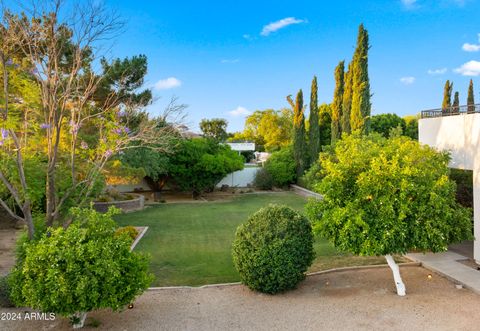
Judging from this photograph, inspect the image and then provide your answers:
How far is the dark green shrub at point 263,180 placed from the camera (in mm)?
29562

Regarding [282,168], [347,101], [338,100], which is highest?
[338,100]

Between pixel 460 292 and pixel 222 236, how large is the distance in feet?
26.1

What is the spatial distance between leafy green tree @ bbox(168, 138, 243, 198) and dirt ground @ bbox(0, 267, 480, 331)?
53.6 feet

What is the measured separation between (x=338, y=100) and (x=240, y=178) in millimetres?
10114

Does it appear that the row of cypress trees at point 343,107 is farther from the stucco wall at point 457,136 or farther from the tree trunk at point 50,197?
the tree trunk at point 50,197

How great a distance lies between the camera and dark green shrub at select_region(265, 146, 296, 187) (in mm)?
29422

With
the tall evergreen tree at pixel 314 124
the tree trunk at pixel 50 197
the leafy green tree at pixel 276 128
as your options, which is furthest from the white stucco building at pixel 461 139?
the leafy green tree at pixel 276 128

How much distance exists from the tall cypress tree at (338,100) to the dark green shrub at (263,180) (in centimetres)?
642

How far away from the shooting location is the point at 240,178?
101ft

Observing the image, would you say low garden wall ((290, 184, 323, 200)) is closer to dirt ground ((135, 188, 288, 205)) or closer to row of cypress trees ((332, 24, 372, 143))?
dirt ground ((135, 188, 288, 205))

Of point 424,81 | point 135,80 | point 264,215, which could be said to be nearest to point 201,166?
point 135,80

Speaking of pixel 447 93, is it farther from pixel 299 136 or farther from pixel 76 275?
pixel 76 275

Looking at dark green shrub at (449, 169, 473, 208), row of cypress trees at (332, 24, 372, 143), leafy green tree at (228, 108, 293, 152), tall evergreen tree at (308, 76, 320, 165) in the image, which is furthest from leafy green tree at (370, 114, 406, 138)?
dark green shrub at (449, 169, 473, 208)

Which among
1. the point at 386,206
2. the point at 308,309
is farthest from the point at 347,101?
the point at 308,309
